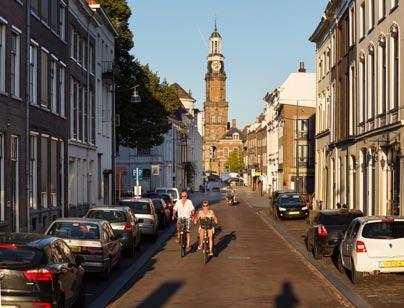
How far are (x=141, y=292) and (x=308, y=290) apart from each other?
341 cm

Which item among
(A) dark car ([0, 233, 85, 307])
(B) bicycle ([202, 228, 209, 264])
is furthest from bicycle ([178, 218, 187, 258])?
(A) dark car ([0, 233, 85, 307])

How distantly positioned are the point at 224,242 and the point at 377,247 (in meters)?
13.2

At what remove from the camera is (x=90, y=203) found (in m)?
41.2

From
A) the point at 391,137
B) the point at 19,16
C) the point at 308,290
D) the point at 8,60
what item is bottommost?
the point at 308,290

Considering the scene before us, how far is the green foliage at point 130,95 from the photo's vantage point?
52.2m

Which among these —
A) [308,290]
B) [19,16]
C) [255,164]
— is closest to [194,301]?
[308,290]

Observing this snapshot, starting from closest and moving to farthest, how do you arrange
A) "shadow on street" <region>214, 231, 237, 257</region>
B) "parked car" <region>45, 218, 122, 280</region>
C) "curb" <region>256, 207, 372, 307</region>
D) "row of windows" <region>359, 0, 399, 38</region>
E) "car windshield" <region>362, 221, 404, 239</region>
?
"curb" <region>256, 207, 372, 307</region> → "car windshield" <region>362, 221, 404, 239</region> → "parked car" <region>45, 218, 122, 280</region> → "shadow on street" <region>214, 231, 237, 257</region> → "row of windows" <region>359, 0, 399, 38</region>

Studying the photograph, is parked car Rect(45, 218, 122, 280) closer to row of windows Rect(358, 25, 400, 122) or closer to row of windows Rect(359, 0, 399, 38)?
row of windows Rect(358, 25, 400, 122)

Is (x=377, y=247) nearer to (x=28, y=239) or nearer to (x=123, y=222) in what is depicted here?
(x=28, y=239)

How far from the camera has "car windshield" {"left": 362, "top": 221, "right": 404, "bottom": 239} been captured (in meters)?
17.0

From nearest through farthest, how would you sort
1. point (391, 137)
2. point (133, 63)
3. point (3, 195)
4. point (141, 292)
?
point (141, 292)
point (3, 195)
point (391, 137)
point (133, 63)

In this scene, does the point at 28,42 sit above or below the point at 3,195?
above

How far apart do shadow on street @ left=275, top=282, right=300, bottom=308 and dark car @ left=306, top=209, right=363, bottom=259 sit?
5893 mm

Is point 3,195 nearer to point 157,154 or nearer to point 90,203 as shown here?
point 90,203
